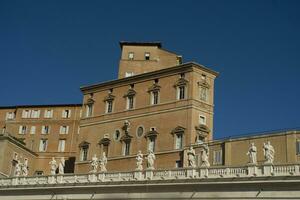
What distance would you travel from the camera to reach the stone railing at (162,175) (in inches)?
1339

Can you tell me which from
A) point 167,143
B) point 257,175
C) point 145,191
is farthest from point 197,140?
point 257,175

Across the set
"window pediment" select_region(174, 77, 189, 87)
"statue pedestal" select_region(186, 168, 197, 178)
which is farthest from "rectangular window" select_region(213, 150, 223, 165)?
"statue pedestal" select_region(186, 168, 197, 178)

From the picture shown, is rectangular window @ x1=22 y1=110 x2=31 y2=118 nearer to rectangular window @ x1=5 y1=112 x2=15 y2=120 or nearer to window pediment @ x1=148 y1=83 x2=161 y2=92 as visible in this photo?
rectangular window @ x1=5 y1=112 x2=15 y2=120

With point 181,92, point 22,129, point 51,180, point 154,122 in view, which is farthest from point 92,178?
point 22,129

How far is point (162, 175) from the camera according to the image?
131ft

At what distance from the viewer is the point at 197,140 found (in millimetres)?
55125

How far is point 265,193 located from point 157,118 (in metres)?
25.9

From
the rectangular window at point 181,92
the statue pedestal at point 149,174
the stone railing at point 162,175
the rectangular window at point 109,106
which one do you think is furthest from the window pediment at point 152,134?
the statue pedestal at point 149,174

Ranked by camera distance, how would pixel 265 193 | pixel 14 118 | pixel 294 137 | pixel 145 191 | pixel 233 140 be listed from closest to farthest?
pixel 265 193
pixel 145 191
pixel 294 137
pixel 233 140
pixel 14 118

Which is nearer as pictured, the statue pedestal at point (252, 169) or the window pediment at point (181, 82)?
the statue pedestal at point (252, 169)

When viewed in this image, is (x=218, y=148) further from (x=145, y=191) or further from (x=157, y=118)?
(x=145, y=191)

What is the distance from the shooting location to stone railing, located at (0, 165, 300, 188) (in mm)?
34000

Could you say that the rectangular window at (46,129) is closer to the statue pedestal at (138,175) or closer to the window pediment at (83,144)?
the window pediment at (83,144)

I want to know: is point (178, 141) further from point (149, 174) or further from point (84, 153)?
point (149, 174)
